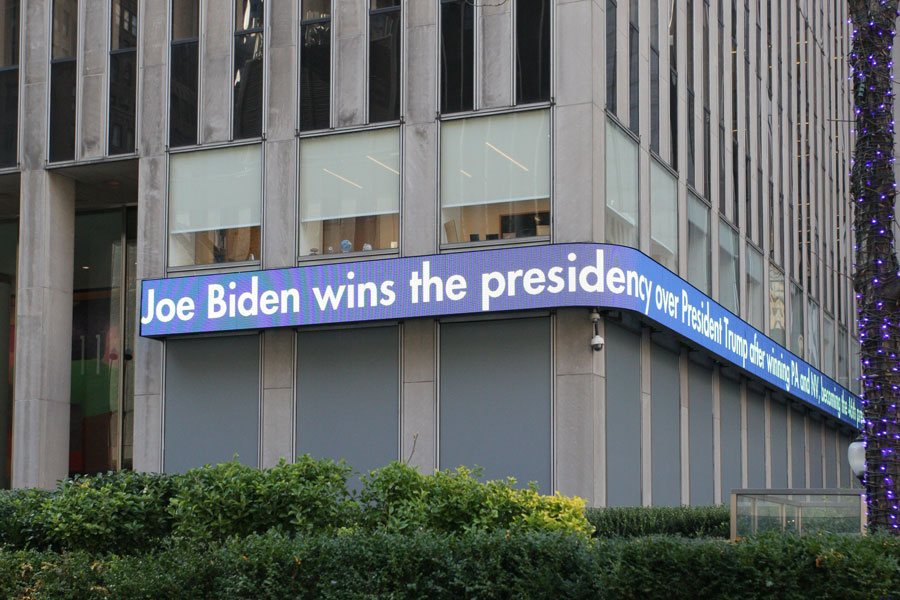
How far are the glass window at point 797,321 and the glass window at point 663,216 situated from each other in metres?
12.3

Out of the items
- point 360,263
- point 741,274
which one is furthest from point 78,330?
point 741,274

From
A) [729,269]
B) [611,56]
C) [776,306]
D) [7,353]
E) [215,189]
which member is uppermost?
[611,56]

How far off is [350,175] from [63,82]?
6.98m

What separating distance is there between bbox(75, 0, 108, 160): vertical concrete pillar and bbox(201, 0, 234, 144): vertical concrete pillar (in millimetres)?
2296

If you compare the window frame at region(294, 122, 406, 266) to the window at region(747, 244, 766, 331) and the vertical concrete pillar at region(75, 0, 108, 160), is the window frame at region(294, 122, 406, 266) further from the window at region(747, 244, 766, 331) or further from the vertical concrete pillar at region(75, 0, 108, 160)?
the window at region(747, 244, 766, 331)

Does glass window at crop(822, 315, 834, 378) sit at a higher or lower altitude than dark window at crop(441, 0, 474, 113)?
lower

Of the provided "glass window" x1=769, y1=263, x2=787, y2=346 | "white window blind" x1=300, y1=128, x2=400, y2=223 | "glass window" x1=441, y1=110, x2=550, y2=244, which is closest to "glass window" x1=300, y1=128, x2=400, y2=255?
"white window blind" x1=300, y1=128, x2=400, y2=223

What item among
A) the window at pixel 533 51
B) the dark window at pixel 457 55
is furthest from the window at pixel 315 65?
the window at pixel 533 51

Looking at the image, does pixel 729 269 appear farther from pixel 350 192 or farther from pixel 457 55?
pixel 350 192

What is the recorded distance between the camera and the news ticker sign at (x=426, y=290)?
20.2 meters

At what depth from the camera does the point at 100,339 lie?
27766 millimetres

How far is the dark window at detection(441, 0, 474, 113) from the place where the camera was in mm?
21672

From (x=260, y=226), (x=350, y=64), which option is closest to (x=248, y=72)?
(x=350, y=64)

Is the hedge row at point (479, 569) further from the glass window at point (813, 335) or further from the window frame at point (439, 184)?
the glass window at point (813, 335)
